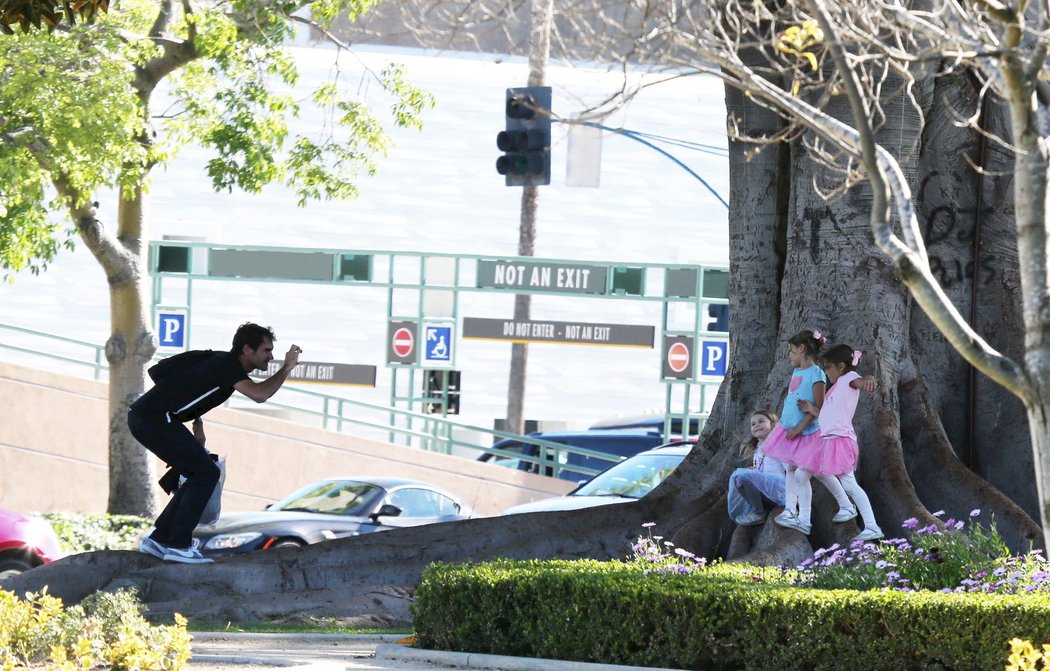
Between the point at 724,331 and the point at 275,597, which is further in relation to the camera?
the point at 724,331

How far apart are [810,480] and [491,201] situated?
30.9 meters

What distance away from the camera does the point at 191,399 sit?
1069 cm

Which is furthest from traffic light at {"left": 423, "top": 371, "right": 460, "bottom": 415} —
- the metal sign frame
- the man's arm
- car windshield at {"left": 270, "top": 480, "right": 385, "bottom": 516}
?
the man's arm

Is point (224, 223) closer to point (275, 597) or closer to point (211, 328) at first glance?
point (211, 328)

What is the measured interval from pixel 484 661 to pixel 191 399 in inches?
139

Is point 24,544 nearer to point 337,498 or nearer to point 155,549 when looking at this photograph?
point 155,549

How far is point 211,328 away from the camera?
126ft

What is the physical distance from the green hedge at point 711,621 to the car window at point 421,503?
829cm

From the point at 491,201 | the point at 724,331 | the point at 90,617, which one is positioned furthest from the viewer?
the point at 491,201

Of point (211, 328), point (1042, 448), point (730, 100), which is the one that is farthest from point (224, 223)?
point (1042, 448)

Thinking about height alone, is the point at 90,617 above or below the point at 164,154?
below

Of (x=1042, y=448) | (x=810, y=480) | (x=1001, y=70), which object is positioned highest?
(x=1001, y=70)

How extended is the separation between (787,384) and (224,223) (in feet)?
97.8

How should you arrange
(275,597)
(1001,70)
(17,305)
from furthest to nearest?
(17,305) < (275,597) < (1001,70)
